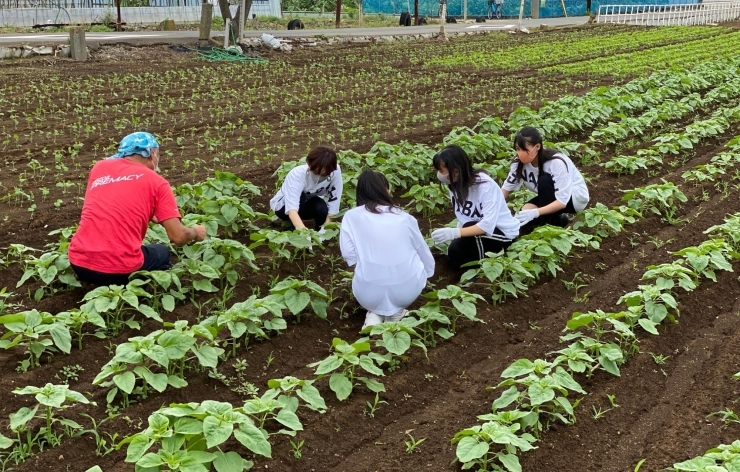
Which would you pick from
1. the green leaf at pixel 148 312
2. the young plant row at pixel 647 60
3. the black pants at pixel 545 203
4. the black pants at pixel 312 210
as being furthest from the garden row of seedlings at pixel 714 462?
the young plant row at pixel 647 60

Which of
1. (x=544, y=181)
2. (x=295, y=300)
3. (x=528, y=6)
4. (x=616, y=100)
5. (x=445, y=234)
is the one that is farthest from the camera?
(x=528, y=6)

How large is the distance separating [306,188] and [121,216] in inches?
76.8

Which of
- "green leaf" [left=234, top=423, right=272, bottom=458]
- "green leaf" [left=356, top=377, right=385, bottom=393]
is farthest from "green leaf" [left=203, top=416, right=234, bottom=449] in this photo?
"green leaf" [left=356, top=377, right=385, bottom=393]

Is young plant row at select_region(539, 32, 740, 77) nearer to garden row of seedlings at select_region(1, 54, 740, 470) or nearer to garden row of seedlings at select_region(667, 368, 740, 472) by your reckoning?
garden row of seedlings at select_region(1, 54, 740, 470)

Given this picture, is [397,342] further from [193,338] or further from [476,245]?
[476,245]

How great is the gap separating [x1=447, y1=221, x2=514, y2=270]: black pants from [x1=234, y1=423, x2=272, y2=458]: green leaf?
10.1ft

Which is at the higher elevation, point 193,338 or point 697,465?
point 193,338

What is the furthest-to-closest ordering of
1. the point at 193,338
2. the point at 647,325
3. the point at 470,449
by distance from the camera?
the point at 647,325 < the point at 193,338 < the point at 470,449

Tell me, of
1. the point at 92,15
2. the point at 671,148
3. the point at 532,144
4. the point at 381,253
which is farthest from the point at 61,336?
the point at 92,15

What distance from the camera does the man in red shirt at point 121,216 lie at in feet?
18.4

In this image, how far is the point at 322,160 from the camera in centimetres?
661

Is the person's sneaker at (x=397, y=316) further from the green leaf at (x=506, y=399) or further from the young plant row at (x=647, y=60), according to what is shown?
the young plant row at (x=647, y=60)

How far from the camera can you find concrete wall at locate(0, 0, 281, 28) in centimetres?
2862

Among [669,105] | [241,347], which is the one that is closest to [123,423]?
[241,347]
